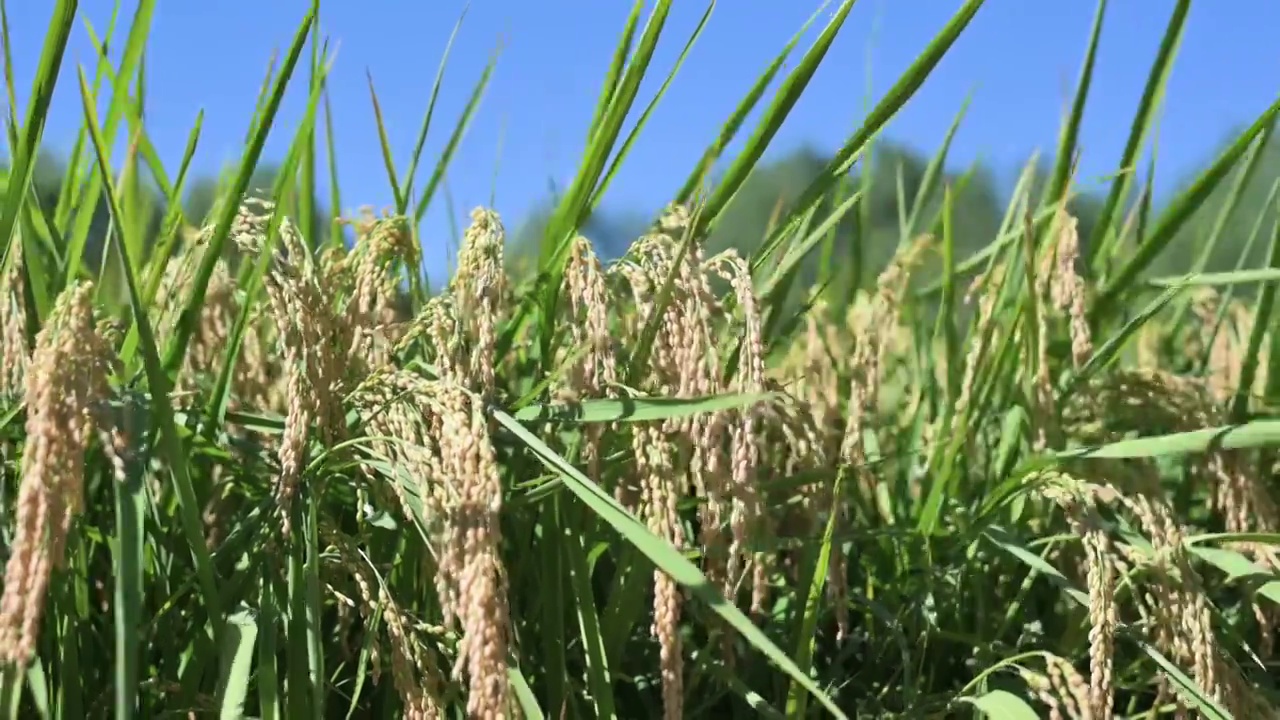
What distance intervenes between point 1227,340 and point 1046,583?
1.02 m

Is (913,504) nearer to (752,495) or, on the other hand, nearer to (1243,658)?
(1243,658)

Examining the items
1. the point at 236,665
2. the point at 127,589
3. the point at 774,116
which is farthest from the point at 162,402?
the point at 774,116

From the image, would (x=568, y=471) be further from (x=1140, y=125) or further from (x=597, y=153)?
(x=1140, y=125)

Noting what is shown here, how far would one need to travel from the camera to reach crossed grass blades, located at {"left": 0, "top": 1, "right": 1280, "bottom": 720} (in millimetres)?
979

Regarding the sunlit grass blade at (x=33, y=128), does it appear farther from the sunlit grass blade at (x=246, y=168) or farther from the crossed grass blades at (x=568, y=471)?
the sunlit grass blade at (x=246, y=168)

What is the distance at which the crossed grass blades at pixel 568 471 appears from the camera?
979 mm

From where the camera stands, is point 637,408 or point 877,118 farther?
point 877,118

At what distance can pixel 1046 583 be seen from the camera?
1694 millimetres

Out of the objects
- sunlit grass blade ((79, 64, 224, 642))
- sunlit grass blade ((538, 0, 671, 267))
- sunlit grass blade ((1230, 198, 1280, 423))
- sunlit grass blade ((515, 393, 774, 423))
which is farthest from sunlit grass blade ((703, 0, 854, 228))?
sunlit grass blade ((1230, 198, 1280, 423))

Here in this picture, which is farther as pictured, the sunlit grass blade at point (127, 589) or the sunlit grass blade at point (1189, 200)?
the sunlit grass blade at point (1189, 200)

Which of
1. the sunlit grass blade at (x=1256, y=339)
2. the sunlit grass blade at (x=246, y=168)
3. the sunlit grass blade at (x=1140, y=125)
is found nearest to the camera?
the sunlit grass blade at (x=246, y=168)

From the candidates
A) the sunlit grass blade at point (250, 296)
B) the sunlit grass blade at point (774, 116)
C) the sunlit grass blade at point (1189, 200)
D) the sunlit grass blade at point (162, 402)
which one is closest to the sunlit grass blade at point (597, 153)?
the sunlit grass blade at point (774, 116)

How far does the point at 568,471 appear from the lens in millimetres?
995

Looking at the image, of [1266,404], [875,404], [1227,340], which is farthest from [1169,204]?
[1227,340]
